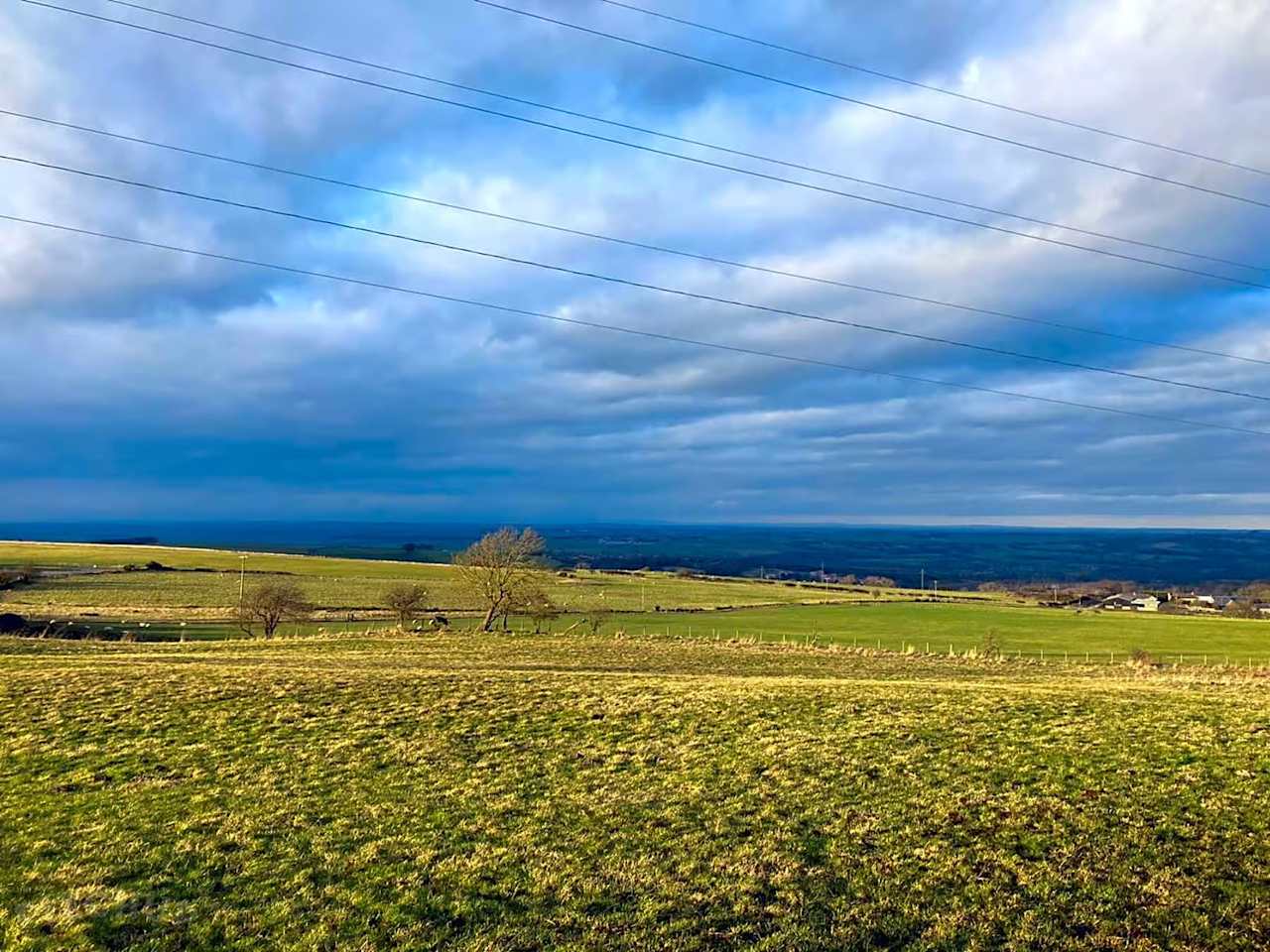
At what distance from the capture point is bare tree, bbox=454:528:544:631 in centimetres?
5695

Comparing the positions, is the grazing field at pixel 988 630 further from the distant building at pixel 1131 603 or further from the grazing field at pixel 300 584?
the distant building at pixel 1131 603

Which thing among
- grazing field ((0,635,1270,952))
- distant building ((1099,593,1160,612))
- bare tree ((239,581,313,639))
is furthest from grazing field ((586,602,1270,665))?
grazing field ((0,635,1270,952))

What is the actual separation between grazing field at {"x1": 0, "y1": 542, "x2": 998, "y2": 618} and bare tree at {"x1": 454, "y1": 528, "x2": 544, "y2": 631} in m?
2.57

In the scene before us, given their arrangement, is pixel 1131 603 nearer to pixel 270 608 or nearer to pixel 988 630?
pixel 988 630

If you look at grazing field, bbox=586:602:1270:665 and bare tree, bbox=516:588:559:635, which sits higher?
bare tree, bbox=516:588:559:635

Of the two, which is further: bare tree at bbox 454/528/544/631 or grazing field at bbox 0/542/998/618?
grazing field at bbox 0/542/998/618

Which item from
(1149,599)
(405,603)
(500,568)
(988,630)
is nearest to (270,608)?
(405,603)

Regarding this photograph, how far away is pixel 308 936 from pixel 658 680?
18.8 metres

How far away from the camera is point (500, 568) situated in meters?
56.8

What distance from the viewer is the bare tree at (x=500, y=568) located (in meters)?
57.0

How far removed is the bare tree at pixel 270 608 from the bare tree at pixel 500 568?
13.3 metres

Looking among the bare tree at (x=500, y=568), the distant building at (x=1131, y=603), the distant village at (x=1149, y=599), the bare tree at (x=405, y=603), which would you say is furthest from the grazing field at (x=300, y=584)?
the distant building at (x=1131, y=603)

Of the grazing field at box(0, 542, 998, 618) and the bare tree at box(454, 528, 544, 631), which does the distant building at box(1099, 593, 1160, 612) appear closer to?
the grazing field at box(0, 542, 998, 618)

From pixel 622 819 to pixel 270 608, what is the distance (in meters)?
52.3
